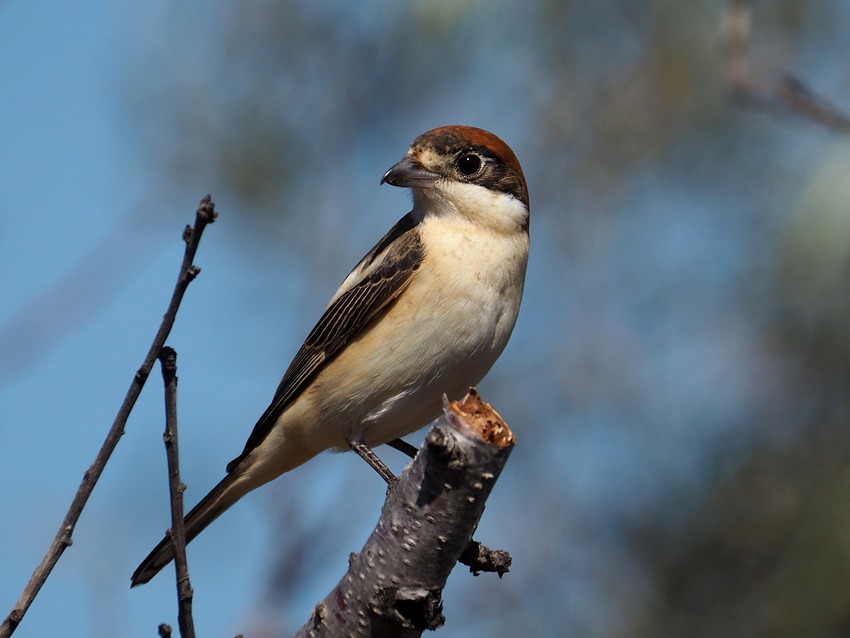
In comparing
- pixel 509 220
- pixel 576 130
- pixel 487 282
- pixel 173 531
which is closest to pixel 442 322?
pixel 487 282

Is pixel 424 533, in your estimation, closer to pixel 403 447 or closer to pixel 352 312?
pixel 352 312

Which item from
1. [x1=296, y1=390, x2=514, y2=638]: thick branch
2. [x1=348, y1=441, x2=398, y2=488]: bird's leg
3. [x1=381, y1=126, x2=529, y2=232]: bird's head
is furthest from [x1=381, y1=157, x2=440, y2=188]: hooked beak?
[x1=296, y1=390, x2=514, y2=638]: thick branch

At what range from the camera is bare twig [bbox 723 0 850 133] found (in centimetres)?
297

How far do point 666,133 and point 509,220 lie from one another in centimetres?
370

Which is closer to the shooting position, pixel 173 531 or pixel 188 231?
pixel 188 231

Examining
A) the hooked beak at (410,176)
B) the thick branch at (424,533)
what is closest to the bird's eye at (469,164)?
the hooked beak at (410,176)

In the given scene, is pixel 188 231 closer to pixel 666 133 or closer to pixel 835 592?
pixel 835 592

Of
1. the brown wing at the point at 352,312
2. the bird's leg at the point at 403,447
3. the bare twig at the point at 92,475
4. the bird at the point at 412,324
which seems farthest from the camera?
the bird's leg at the point at 403,447

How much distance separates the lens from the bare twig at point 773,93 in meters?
2.97

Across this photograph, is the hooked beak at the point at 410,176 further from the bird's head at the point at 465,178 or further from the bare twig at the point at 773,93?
the bare twig at the point at 773,93

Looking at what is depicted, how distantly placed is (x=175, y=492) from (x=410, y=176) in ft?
7.73

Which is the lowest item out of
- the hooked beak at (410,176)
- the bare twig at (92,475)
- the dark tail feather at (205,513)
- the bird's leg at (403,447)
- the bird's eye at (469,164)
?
the bare twig at (92,475)

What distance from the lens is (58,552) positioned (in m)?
2.55

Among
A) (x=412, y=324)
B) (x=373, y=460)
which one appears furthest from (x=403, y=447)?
(x=412, y=324)
